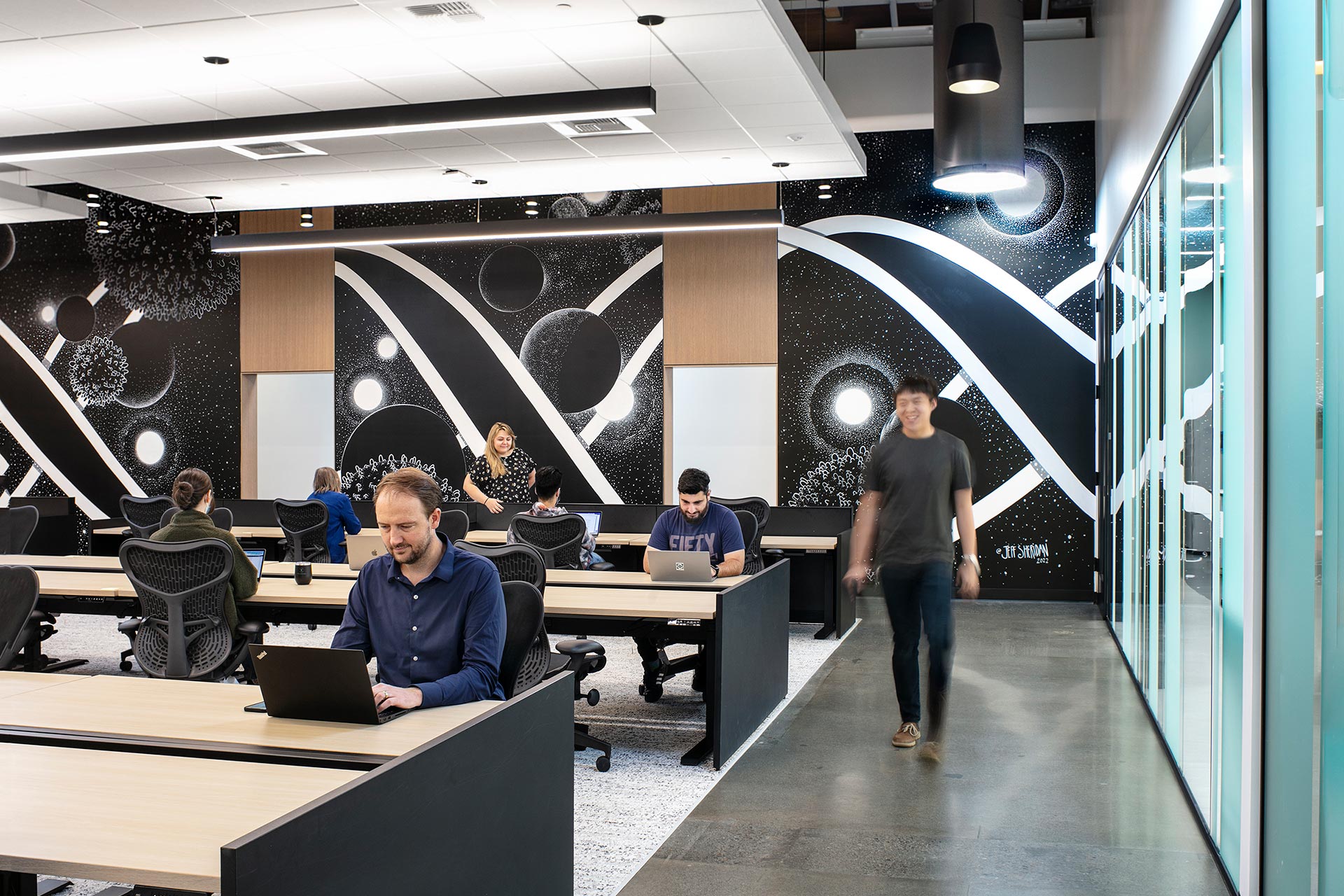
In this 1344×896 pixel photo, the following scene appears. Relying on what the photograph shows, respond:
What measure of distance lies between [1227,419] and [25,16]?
227 inches

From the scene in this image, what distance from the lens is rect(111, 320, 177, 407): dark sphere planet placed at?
12.1 metres

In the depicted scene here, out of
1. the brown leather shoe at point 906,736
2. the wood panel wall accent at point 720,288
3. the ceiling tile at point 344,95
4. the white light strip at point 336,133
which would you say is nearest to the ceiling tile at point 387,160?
the ceiling tile at point 344,95

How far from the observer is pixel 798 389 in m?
10.4

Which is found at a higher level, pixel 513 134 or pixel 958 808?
pixel 513 134

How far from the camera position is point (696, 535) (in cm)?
626

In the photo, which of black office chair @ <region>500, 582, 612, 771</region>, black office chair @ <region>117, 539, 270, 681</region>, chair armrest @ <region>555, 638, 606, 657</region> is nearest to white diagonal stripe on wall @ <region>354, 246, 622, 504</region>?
black office chair @ <region>500, 582, 612, 771</region>

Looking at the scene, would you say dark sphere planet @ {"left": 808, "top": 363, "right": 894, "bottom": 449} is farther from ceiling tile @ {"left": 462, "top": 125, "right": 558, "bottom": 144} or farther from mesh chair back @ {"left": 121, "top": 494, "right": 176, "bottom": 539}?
mesh chair back @ {"left": 121, "top": 494, "right": 176, "bottom": 539}

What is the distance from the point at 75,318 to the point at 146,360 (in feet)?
3.57

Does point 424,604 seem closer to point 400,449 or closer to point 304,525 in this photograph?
point 304,525

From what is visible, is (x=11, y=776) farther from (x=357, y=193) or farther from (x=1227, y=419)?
(x=357, y=193)

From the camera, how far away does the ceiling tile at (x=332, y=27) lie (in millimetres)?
5551

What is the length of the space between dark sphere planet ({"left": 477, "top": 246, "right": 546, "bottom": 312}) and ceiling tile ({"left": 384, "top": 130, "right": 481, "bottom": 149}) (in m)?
2.98

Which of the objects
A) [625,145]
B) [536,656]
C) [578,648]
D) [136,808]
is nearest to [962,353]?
[625,145]

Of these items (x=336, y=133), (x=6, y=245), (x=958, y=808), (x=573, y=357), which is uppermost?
(x=6, y=245)
